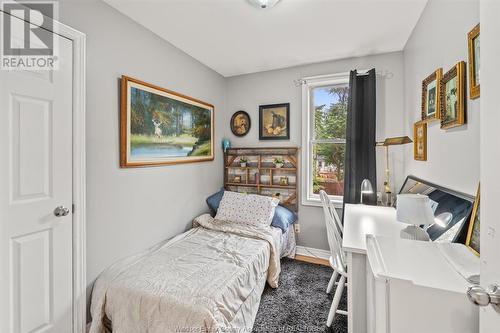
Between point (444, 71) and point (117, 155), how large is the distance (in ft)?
8.27

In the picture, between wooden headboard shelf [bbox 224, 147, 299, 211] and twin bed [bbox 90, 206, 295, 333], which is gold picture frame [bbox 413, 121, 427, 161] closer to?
wooden headboard shelf [bbox 224, 147, 299, 211]

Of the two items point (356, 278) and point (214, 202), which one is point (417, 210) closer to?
point (356, 278)

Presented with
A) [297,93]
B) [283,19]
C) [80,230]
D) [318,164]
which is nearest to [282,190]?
[318,164]

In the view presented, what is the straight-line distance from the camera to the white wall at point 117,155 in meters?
1.77

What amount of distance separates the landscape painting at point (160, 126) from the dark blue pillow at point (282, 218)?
1.19 m

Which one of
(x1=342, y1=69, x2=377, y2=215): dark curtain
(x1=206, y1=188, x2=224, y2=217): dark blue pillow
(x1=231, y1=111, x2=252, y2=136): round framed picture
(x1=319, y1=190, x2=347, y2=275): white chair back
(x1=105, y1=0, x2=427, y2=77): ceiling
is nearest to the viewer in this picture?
(x1=319, y1=190, x2=347, y2=275): white chair back

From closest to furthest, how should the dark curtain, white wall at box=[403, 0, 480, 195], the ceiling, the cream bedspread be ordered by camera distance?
1. white wall at box=[403, 0, 480, 195]
2. the cream bedspread
3. the ceiling
4. the dark curtain

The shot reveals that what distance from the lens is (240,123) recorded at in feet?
11.6

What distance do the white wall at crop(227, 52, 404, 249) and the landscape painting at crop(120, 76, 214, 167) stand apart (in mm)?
633

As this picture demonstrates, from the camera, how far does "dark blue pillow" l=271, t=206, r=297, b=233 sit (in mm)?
2828

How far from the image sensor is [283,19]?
6.93 ft

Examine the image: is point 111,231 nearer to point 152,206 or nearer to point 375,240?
point 152,206

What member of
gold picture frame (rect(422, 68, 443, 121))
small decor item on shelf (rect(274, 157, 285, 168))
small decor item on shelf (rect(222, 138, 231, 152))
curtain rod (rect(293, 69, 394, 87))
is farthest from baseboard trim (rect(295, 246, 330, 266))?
curtain rod (rect(293, 69, 394, 87))

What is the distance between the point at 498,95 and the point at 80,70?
2165 millimetres
